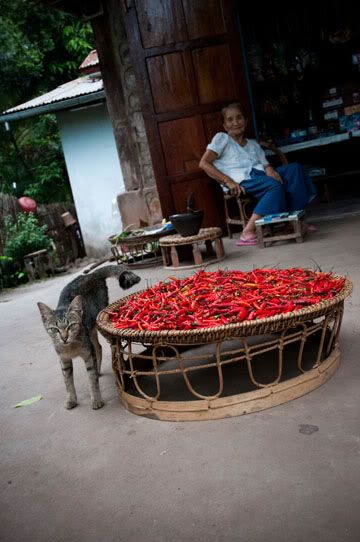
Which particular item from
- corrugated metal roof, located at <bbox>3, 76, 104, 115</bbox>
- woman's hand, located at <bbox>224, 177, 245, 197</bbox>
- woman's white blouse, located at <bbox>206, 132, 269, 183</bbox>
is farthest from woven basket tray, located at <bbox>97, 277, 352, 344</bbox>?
corrugated metal roof, located at <bbox>3, 76, 104, 115</bbox>

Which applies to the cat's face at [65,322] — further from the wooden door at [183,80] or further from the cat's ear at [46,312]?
the wooden door at [183,80]

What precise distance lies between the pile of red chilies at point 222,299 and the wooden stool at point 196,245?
8.92 feet

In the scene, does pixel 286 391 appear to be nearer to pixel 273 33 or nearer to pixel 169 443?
pixel 169 443

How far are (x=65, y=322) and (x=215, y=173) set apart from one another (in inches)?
174

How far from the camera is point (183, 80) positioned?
25.1 ft

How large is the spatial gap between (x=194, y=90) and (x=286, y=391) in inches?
217

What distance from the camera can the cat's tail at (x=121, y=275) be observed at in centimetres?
375

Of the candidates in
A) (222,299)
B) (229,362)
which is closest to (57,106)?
(222,299)

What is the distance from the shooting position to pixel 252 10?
1044 cm

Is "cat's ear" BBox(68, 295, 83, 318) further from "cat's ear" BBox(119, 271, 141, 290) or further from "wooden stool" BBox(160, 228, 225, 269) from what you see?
"wooden stool" BBox(160, 228, 225, 269)

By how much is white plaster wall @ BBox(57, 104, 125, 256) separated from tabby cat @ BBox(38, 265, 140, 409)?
9.23 metres

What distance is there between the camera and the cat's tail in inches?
148

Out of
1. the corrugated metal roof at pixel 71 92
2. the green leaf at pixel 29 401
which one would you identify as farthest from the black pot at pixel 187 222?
the corrugated metal roof at pixel 71 92

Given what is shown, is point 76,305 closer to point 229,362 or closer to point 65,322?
point 65,322
